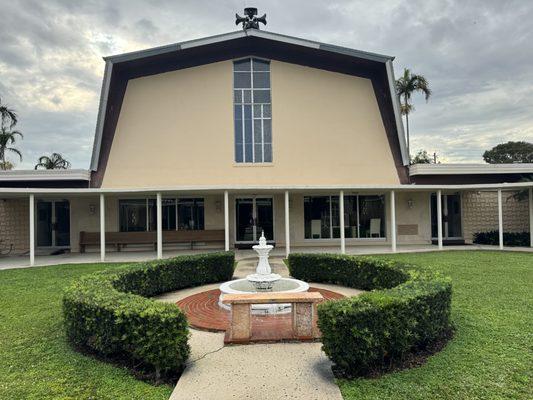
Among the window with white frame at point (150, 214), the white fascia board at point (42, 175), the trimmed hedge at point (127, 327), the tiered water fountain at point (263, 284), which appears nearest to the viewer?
the trimmed hedge at point (127, 327)

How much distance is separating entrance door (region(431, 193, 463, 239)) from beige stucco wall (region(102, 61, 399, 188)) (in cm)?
294

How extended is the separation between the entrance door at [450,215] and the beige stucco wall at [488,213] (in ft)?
0.88

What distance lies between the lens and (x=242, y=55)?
688 inches

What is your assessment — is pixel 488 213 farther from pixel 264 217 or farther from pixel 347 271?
pixel 347 271

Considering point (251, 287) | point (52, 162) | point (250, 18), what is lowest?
point (251, 287)

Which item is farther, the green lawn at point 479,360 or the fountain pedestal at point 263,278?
the fountain pedestal at point 263,278

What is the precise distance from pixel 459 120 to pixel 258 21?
19.6 m

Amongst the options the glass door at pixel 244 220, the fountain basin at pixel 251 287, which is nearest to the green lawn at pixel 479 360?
the fountain basin at pixel 251 287

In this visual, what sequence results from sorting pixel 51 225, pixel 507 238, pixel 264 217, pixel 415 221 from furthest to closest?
pixel 415 221, pixel 51 225, pixel 264 217, pixel 507 238

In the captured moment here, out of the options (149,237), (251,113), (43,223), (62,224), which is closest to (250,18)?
(251,113)

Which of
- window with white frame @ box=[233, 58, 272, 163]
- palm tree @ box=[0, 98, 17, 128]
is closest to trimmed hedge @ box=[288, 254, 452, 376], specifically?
window with white frame @ box=[233, 58, 272, 163]

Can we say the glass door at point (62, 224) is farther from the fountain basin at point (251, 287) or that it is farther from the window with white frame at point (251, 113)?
the fountain basin at point (251, 287)

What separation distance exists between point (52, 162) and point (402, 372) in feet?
134

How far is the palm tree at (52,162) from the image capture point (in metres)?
36.9
